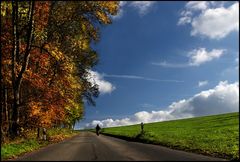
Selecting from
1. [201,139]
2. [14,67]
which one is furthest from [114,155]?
[14,67]

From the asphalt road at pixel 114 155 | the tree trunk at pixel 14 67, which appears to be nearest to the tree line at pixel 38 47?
the tree trunk at pixel 14 67

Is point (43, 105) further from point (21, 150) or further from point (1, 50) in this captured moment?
point (21, 150)

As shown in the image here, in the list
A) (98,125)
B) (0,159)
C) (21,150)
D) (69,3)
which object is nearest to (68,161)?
(0,159)

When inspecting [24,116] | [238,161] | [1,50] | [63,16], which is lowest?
[238,161]

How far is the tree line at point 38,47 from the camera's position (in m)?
30.0

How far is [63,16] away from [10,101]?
8.12 metres

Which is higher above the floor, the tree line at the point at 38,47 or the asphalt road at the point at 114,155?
the tree line at the point at 38,47

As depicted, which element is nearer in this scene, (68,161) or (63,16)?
(68,161)

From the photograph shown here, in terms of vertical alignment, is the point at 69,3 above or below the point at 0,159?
above

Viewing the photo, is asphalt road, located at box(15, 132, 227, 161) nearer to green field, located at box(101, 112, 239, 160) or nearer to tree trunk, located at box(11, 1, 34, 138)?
green field, located at box(101, 112, 239, 160)

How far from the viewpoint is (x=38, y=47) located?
31000 mm

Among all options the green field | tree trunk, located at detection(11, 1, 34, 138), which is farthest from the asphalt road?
tree trunk, located at detection(11, 1, 34, 138)

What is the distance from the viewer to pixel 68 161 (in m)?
15.3

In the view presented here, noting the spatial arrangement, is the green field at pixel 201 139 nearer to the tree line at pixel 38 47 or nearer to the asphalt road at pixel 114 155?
the asphalt road at pixel 114 155
